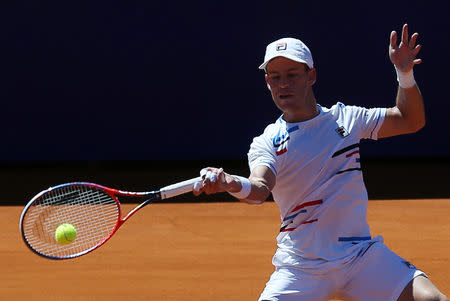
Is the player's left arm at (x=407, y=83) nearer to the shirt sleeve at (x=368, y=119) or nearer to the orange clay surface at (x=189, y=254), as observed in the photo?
the shirt sleeve at (x=368, y=119)

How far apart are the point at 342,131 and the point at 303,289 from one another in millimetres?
738

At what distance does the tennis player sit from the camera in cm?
382

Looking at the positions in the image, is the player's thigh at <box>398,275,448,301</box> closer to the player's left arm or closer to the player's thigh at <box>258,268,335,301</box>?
the player's thigh at <box>258,268,335,301</box>

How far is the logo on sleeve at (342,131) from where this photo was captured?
13.1ft

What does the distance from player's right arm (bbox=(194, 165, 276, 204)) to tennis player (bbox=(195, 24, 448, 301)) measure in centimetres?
1

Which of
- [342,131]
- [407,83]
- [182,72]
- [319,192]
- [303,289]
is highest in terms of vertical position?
→ [407,83]

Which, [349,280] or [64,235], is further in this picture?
[64,235]

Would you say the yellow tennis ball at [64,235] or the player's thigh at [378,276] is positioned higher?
the yellow tennis ball at [64,235]

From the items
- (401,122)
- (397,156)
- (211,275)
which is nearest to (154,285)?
(211,275)

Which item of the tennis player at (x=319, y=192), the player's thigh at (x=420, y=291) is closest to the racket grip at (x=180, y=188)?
the tennis player at (x=319, y=192)

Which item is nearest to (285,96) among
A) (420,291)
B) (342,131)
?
Answer: (342,131)

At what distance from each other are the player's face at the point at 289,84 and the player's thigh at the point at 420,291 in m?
0.89

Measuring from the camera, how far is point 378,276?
381 centimetres

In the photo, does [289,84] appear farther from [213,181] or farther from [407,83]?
[213,181]
